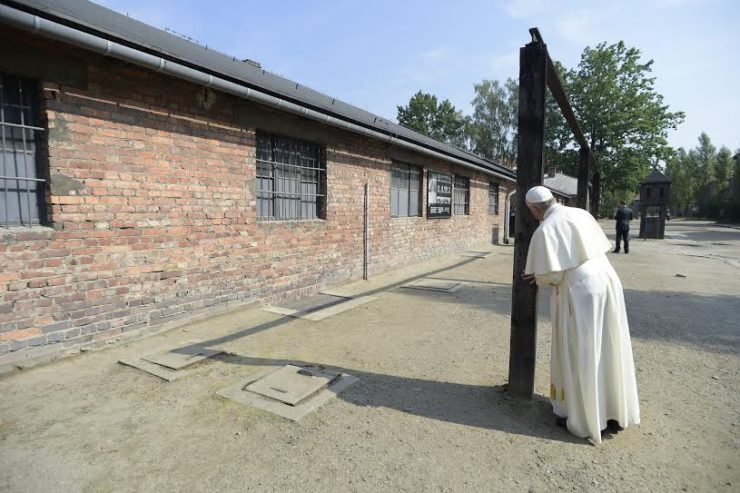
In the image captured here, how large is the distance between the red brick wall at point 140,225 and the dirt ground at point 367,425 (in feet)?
1.44

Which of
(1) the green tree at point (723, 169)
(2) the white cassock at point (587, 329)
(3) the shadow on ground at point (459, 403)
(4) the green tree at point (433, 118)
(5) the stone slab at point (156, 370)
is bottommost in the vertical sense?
(3) the shadow on ground at point (459, 403)

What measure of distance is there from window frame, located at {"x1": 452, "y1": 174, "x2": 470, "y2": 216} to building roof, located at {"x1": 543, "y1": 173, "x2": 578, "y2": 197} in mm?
21400

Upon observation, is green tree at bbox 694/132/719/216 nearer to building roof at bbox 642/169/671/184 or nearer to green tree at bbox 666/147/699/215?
green tree at bbox 666/147/699/215

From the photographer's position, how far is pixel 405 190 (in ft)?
34.3

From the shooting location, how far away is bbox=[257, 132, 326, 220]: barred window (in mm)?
6230

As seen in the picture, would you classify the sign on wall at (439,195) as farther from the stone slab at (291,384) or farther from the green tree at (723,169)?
the green tree at (723,169)

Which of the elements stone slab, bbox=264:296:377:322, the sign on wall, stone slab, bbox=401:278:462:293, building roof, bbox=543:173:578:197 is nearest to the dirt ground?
stone slab, bbox=264:296:377:322

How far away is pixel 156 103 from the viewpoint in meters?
4.61

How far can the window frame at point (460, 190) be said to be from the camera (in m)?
13.4

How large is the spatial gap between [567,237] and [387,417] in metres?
1.84

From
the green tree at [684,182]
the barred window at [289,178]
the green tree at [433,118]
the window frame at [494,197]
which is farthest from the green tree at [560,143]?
the green tree at [684,182]

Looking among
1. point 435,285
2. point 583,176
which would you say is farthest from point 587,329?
→ point 583,176

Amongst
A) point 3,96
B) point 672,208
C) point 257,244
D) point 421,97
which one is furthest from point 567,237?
point 672,208

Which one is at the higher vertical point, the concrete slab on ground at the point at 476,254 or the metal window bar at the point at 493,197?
the metal window bar at the point at 493,197
